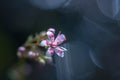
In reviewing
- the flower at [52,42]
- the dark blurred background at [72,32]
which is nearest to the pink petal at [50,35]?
the flower at [52,42]

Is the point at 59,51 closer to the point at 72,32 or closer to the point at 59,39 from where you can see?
the point at 59,39

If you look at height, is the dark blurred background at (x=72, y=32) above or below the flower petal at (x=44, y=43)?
above

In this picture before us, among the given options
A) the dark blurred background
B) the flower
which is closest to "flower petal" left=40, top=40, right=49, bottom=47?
the flower

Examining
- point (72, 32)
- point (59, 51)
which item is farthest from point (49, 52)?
point (72, 32)

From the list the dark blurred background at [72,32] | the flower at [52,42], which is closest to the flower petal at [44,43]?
the flower at [52,42]

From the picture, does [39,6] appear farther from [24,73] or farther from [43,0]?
[24,73]

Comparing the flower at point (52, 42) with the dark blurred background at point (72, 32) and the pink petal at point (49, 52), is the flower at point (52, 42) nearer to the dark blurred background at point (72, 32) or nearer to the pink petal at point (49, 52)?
the pink petal at point (49, 52)

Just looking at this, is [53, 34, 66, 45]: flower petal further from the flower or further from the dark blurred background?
the dark blurred background

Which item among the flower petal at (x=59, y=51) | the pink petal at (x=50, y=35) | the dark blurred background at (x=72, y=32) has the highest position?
the dark blurred background at (x=72, y=32)

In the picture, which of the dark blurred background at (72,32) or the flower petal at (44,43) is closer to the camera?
the flower petal at (44,43)

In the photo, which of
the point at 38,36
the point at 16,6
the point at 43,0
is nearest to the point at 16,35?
the point at 16,6
